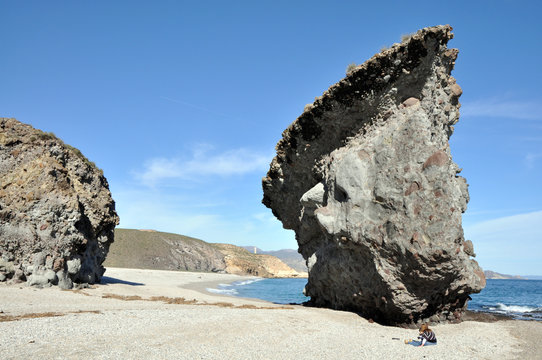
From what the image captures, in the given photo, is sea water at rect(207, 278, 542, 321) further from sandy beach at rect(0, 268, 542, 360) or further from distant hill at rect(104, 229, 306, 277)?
distant hill at rect(104, 229, 306, 277)

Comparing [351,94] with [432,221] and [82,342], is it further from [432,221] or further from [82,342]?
[82,342]

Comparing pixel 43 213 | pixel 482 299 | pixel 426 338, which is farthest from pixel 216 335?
pixel 482 299

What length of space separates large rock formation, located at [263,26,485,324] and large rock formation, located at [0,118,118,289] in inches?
544

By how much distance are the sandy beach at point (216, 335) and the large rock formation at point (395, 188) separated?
5.25 feet

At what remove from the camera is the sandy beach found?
7.52 metres

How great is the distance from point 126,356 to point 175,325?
3.25 meters

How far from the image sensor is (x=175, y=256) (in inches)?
3378

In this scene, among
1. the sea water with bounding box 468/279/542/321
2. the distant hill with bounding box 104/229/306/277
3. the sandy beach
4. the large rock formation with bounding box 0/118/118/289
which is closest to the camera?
the sandy beach

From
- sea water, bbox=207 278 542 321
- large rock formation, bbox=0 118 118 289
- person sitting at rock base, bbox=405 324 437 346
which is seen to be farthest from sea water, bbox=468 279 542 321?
large rock formation, bbox=0 118 118 289

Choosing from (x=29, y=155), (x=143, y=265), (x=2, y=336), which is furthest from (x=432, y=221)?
(x=143, y=265)

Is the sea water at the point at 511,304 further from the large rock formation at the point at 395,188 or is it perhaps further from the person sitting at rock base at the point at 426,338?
the person sitting at rock base at the point at 426,338

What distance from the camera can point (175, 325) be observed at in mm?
10133

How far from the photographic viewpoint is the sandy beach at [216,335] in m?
7.52

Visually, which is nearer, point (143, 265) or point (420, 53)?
point (420, 53)
